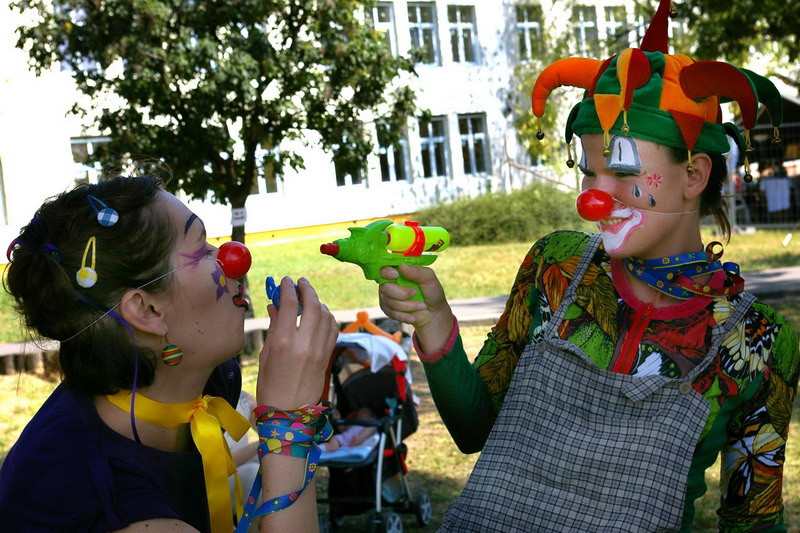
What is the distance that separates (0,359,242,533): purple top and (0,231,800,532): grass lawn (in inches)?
14.1

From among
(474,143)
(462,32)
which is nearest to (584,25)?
(462,32)

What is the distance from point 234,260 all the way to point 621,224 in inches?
36.5

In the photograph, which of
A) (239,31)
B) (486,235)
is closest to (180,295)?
(239,31)

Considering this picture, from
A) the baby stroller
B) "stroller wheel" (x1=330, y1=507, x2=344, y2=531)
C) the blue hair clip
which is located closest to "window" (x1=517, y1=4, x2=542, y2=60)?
the baby stroller

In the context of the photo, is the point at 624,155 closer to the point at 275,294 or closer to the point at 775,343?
the point at 775,343

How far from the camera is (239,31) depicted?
909cm

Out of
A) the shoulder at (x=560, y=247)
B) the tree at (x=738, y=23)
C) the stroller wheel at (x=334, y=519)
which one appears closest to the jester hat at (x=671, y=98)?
the shoulder at (x=560, y=247)

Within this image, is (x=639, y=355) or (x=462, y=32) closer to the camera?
(x=639, y=355)

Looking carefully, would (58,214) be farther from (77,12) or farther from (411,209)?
(411,209)

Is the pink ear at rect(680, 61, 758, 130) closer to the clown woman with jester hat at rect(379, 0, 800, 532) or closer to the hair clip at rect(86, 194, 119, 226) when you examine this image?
the clown woman with jester hat at rect(379, 0, 800, 532)

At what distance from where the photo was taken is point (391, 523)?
4.77 metres

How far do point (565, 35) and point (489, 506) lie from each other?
20535 millimetres

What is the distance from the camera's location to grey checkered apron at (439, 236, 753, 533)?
1.95m

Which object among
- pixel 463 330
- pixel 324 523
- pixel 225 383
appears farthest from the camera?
pixel 463 330
